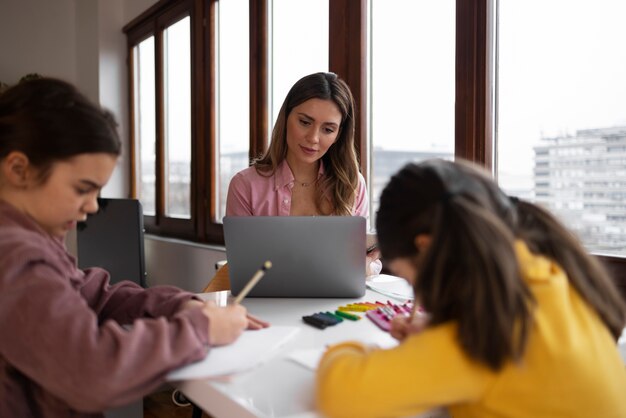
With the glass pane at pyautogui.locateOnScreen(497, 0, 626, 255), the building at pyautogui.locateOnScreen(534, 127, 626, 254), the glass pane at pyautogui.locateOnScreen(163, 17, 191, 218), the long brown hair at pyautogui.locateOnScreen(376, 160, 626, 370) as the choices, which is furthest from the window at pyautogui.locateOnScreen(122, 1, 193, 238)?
the long brown hair at pyautogui.locateOnScreen(376, 160, 626, 370)

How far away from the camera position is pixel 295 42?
2855 mm

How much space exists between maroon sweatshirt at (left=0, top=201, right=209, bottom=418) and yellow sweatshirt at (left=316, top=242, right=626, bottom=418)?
229 millimetres

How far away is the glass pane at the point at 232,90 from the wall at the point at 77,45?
1.09m

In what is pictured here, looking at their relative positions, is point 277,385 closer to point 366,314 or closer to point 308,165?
point 366,314

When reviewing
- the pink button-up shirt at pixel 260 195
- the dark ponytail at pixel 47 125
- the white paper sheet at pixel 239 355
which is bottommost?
the white paper sheet at pixel 239 355

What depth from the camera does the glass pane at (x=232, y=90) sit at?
127 inches

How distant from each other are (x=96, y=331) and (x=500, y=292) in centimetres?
51

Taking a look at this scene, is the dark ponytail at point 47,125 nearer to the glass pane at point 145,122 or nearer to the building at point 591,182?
the building at point 591,182

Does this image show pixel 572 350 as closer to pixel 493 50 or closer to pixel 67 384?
pixel 67 384

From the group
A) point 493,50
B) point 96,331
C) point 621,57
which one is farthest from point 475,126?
point 96,331

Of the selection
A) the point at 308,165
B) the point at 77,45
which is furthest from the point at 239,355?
the point at 77,45

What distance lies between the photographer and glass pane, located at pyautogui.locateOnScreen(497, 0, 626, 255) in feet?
4.91

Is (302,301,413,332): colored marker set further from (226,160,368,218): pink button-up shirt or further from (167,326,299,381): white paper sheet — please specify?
(226,160,368,218): pink button-up shirt

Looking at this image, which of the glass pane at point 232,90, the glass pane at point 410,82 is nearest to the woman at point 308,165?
the glass pane at point 410,82
